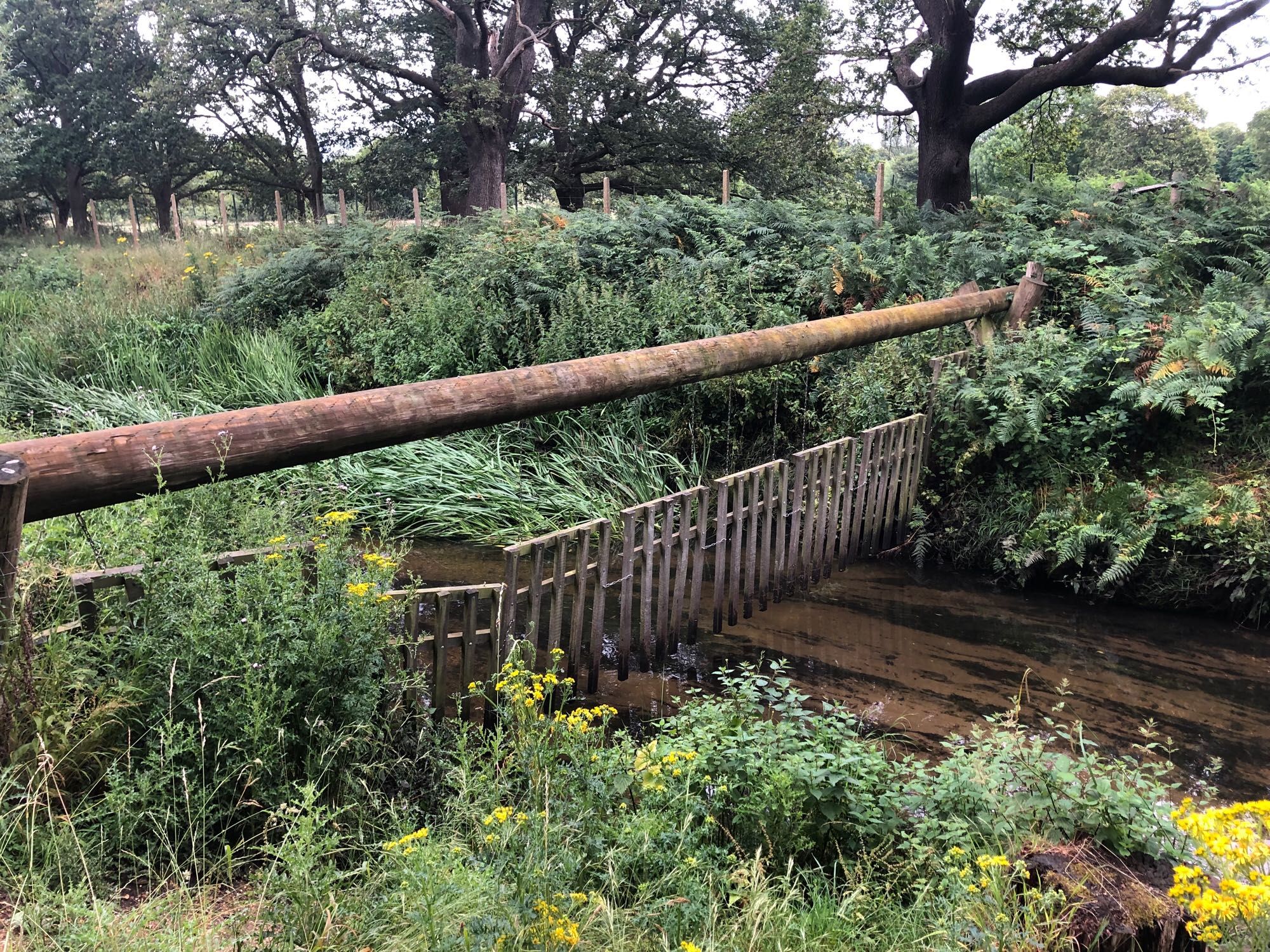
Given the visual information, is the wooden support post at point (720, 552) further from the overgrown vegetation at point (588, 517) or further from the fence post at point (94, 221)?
the fence post at point (94, 221)

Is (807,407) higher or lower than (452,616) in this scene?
higher

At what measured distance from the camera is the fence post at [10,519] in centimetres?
286

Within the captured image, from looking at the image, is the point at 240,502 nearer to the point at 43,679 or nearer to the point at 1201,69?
the point at 43,679

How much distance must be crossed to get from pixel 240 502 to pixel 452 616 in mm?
2243

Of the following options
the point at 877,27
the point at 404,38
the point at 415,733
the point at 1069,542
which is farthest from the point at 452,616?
the point at 404,38

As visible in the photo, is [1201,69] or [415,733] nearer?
[415,733]

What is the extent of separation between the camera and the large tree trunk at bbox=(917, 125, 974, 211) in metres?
14.9

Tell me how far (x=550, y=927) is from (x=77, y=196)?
40368 mm

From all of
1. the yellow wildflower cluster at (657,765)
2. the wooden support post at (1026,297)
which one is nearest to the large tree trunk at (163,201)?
the wooden support post at (1026,297)

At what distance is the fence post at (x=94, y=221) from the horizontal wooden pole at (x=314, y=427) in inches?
955

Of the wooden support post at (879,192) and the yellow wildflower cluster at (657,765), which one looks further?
the wooden support post at (879,192)

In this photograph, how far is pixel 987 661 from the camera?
20.6 ft

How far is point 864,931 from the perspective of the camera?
2.82 metres

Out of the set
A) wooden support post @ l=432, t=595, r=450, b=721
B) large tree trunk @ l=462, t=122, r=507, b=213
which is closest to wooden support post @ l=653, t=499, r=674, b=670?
wooden support post @ l=432, t=595, r=450, b=721
